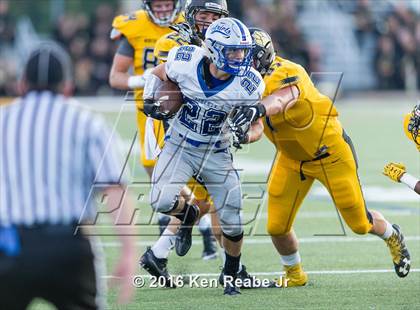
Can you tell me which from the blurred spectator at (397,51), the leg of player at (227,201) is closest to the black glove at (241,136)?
the leg of player at (227,201)

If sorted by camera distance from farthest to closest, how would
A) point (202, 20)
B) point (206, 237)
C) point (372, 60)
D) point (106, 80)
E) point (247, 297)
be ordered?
point (372, 60), point (106, 80), point (206, 237), point (202, 20), point (247, 297)

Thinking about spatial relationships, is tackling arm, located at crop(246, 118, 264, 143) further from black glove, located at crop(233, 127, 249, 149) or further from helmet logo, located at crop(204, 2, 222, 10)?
helmet logo, located at crop(204, 2, 222, 10)

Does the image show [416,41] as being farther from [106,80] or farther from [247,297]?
[247,297]

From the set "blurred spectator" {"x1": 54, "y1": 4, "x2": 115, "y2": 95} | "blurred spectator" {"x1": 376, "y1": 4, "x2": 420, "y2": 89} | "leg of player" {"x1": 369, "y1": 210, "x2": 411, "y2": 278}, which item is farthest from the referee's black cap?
"blurred spectator" {"x1": 376, "y1": 4, "x2": 420, "y2": 89}

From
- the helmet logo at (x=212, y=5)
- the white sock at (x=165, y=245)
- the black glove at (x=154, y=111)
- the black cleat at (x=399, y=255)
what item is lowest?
the white sock at (x=165, y=245)

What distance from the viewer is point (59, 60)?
3.87 metres

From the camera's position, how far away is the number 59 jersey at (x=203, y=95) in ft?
19.4

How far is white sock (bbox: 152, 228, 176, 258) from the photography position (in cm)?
642

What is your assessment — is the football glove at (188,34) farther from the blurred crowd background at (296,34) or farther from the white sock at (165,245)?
the blurred crowd background at (296,34)

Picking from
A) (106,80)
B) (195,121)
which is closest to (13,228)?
(195,121)

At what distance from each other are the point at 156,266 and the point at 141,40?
2.29 metres

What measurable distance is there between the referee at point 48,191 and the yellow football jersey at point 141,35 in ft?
13.2

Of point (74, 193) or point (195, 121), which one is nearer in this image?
point (74, 193)

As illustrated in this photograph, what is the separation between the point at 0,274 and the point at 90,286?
0.33m
